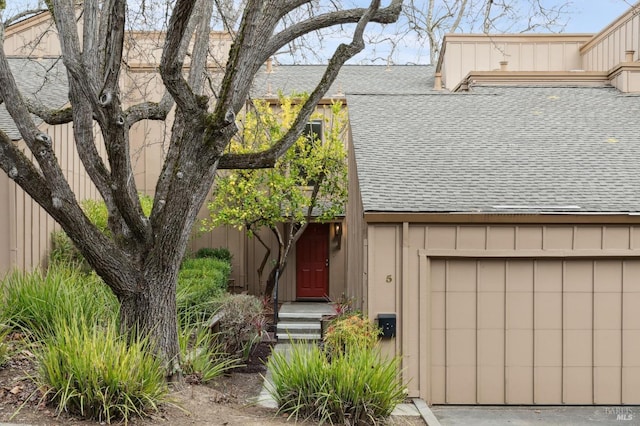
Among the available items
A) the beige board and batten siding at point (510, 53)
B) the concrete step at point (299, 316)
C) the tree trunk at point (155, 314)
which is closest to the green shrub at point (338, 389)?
the tree trunk at point (155, 314)

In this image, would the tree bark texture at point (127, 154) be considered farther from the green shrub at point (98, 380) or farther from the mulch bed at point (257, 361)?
the mulch bed at point (257, 361)

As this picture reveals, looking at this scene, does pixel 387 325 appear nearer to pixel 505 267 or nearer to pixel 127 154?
pixel 505 267

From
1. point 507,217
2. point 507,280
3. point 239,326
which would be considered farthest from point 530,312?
point 239,326

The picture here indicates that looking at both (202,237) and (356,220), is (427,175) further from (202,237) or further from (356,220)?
(202,237)

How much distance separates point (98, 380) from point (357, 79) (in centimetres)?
1611

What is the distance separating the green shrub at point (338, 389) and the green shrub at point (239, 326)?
387cm

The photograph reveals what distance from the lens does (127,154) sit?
793 centimetres

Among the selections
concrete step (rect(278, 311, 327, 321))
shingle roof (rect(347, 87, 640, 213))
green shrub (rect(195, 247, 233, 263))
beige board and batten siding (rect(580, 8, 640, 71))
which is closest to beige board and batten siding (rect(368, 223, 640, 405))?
shingle roof (rect(347, 87, 640, 213))

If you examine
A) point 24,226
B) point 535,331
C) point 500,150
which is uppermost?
point 500,150

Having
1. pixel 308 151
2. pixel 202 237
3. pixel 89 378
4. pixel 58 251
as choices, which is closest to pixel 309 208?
pixel 308 151

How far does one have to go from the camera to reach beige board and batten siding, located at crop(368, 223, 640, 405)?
9.85 metres

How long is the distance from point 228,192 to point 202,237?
204 centimetres

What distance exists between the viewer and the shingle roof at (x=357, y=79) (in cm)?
2025

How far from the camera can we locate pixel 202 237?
18953 millimetres
